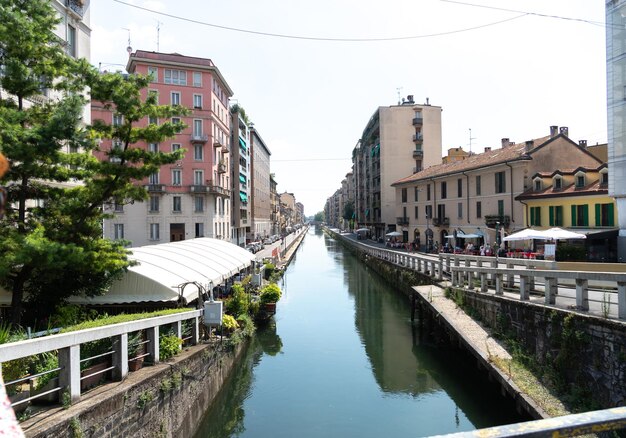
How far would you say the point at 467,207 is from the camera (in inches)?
1566

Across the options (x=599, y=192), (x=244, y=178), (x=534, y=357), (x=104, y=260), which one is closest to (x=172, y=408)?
(x=104, y=260)

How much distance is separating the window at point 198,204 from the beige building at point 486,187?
2400cm

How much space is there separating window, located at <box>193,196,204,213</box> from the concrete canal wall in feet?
116

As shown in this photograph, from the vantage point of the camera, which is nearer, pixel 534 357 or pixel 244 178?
pixel 534 357

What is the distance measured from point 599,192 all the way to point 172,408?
28.4 m

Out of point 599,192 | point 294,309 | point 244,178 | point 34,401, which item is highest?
point 244,178

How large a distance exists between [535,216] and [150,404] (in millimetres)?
31172

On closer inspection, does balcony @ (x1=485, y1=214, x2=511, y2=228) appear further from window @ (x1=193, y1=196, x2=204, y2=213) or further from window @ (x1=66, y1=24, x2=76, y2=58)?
window @ (x1=66, y1=24, x2=76, y2=58)

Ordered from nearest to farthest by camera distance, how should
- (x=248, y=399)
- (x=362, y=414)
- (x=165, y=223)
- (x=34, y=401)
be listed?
(x=34, y=401), (x=362, y=414), (x=248, y=399), (x=165, y=223)

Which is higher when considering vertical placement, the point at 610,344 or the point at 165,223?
the point at 165,223

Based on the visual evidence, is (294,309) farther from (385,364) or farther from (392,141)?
(392,141)

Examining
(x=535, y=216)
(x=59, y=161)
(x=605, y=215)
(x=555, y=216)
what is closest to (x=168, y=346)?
(x=59, y=161)

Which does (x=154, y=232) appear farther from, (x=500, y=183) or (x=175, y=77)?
(x=500, y=183)

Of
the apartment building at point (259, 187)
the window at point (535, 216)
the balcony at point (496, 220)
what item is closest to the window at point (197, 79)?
the apartment building at point (259, 187)
